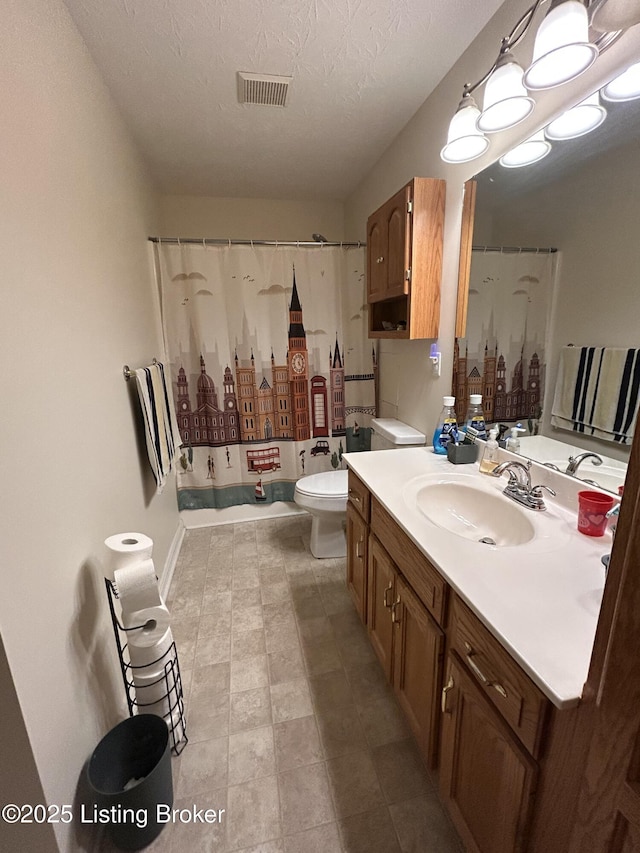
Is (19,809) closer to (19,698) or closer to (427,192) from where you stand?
(19,698)

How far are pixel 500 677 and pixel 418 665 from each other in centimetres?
44

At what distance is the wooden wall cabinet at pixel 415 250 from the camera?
1.62m

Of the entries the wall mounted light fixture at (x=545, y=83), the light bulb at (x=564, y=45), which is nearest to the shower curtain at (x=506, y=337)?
the wall mounted light fixture at (x=545, y=83)

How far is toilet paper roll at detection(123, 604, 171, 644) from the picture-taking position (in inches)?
44.0

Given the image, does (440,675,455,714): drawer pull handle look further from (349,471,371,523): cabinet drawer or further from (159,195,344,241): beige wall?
(159,195,344,241): beige wall

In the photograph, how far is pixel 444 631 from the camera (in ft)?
3.11

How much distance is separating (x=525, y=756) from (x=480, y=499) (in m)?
0.76

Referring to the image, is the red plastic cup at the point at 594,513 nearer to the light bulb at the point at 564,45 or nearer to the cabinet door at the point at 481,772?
the cabinet door at the point at 481,772

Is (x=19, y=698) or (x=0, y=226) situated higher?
(x=0, y=226)

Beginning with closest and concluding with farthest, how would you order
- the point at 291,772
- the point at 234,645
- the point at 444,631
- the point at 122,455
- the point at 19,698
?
the point at 19,698, the point at 444,631, the point at 291,772, the point at 122,455, the point at 234,645

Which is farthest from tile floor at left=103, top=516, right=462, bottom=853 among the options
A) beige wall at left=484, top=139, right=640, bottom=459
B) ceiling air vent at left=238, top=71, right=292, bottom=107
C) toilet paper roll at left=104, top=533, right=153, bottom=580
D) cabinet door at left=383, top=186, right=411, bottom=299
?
ceiling air vent at left=238, top=71, right=292, bottom=107

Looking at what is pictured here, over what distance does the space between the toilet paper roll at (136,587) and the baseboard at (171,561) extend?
1.02 metres

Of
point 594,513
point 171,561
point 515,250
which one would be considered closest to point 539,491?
point 594,513

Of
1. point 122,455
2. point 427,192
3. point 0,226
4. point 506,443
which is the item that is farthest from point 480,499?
point 0,226
